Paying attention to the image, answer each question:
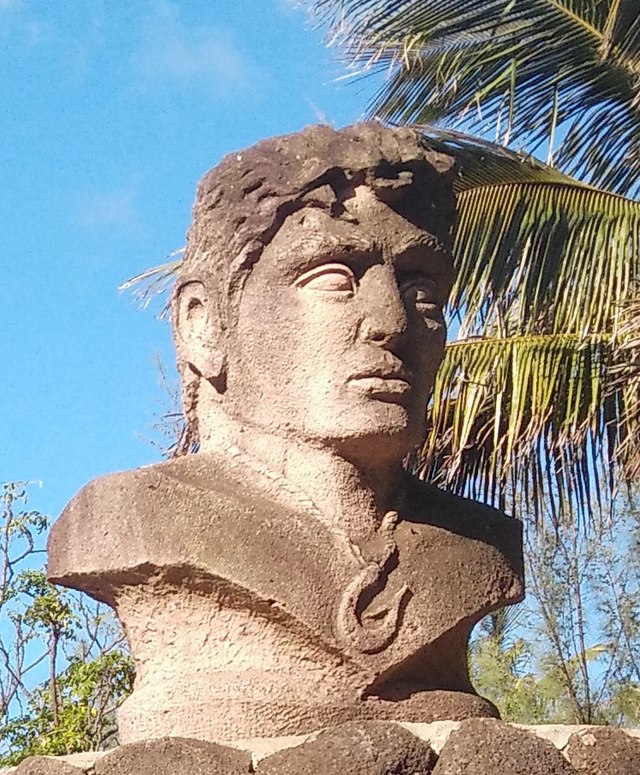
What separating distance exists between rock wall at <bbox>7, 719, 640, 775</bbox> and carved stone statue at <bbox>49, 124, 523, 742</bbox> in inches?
12.4

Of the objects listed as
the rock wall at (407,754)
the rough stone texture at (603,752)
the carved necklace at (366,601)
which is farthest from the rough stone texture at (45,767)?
the rough stone texture at (603,752)

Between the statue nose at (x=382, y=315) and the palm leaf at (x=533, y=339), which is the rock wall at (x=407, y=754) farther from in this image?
the palm leaf at (x=533, y=339)

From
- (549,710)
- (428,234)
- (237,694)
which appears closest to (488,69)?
(428,234)

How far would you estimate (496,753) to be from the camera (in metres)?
2.66

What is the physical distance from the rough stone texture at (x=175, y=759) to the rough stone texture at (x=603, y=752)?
0.65 metres

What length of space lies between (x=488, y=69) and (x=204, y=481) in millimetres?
5016

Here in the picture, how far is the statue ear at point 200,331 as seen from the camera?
3660 millimetres

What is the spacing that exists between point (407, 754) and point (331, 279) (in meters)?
1.29

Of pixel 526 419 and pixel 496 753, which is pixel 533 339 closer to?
pixel 526 419

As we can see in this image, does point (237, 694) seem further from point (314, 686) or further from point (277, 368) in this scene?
point (277, 368)

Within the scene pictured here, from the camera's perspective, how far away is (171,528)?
129 inches

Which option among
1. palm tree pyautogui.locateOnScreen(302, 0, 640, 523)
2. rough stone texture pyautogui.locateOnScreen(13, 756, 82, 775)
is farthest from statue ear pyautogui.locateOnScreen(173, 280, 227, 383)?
palm tree pyautogui.locateOnScreen(302, 0, 640, 523)

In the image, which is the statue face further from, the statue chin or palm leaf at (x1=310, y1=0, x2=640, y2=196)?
palm leaf at (x1=310, y1=0, x2=640, y2=196)

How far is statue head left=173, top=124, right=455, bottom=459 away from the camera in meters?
3.47
